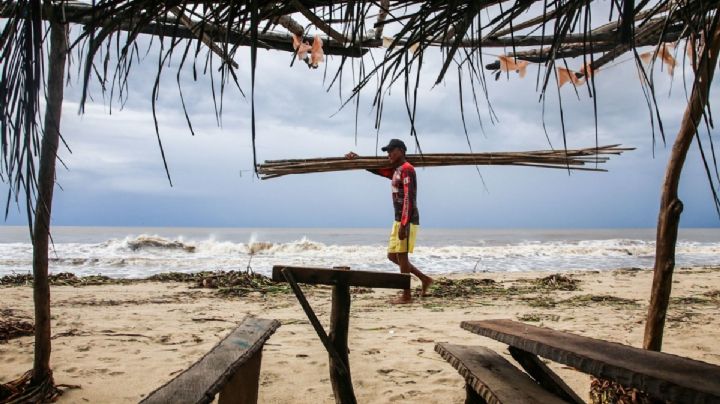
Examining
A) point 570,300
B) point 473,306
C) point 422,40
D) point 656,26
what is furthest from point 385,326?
point 422,40

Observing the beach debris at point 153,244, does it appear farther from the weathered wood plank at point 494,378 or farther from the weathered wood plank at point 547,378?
the weathered wood plank at point 547,378

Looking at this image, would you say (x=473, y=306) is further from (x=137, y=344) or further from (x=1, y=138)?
(x=1, y=138)

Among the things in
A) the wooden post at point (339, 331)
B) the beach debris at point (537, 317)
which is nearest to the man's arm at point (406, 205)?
the beach debris at point (537, 317)

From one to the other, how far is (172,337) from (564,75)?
13.5 ft

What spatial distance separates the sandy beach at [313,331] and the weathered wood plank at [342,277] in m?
0.94

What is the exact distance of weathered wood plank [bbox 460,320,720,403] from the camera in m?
1.39

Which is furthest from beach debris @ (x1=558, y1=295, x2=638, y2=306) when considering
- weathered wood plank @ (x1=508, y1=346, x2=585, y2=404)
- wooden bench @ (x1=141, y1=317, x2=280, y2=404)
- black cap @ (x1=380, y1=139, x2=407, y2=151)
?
wooden bench @ (x1=141, y1=317, x2=280, y2=404)

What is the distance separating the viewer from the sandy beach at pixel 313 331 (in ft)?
11.0

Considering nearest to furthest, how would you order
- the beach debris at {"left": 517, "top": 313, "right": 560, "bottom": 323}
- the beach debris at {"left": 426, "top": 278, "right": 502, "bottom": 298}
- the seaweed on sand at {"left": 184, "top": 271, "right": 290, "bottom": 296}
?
the beach debris at {"left": 517, "top": 313, "right": 560, "bottom": 323}
the beach debris at {"left": 426, "top": 278, "right": 502, "bottom": 298}
the seaweed on sand at {"left": 184, "top": 271, "right": 290, "bottom": 296}

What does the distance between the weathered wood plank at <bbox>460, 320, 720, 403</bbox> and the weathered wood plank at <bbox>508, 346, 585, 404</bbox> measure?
25cm

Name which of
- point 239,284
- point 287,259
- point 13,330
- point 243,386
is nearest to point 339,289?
point 243,386

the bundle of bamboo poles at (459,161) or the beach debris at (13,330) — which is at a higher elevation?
the bundle of bamboo poles at (459,161)

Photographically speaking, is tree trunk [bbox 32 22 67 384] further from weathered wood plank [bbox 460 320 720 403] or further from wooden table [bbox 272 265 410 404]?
weathered wood plank [bbox 460 320 720 403]

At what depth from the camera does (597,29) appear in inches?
106
